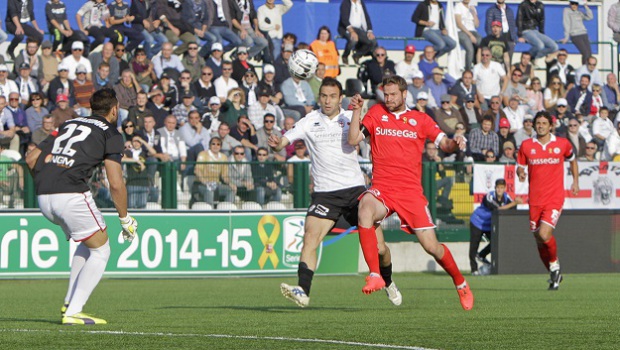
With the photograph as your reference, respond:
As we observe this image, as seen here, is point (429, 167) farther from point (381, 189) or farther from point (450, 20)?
point (381, 189)

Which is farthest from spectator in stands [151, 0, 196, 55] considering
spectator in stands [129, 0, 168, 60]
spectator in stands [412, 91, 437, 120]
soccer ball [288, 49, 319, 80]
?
soccer ball [288, 49, 319, 80]

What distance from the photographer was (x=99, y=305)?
14000mm

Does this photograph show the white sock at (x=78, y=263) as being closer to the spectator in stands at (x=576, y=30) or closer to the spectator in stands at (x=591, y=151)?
the spectator in stands at (x=591, y=151)

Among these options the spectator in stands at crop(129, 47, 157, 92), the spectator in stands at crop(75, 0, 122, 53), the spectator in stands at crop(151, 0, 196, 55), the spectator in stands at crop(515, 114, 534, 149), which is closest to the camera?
the spectator in stands at crop(129, 47, 157, 92)

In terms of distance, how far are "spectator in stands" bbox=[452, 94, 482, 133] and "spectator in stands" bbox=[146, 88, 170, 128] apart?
689 centimetres

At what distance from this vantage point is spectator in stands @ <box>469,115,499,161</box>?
2489cm

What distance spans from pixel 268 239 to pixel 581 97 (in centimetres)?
1049

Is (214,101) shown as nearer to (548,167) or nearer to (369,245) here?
(548,167)

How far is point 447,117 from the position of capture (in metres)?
25.7

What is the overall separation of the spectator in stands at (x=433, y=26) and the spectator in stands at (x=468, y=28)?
46 centimetres

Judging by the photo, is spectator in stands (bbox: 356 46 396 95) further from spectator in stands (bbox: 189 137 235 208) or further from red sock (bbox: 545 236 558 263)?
red sock (bbox: 545 236 558 263)

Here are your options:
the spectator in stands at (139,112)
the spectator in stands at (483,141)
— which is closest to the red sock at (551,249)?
the spectator in stands at (483,141)

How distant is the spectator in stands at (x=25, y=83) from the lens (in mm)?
22906

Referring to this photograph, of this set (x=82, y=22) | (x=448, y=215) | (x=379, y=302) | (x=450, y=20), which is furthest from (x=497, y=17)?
(x=379, y=302)
